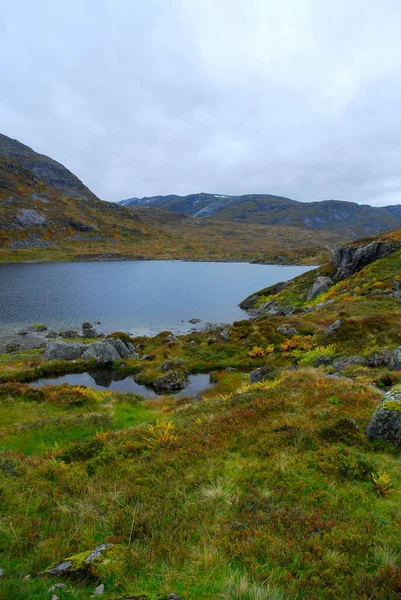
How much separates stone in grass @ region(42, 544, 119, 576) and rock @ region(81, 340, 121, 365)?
30033mm

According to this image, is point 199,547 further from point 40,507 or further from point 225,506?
point 40,507

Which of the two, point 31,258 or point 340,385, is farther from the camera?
point 31,258

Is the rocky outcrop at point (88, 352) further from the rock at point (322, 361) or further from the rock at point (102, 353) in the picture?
the rock at point (322, 361)

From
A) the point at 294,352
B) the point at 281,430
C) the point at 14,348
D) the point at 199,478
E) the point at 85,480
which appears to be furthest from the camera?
the point at 14,348

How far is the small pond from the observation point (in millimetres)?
29156

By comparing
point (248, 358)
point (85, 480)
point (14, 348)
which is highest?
point (85, 480)

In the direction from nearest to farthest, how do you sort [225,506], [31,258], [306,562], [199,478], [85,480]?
[306,562] → [225,506] → [199,478] → [85,480] → [31,258]

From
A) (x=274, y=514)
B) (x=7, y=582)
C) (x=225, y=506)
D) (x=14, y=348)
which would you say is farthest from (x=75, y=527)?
(x=14, y=348)

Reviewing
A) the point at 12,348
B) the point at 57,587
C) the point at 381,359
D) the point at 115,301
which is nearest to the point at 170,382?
the point at 381,359

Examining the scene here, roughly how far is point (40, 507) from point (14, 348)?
39653 millimetres

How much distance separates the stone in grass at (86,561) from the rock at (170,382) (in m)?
23.1

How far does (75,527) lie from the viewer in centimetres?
770

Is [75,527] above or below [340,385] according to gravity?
below

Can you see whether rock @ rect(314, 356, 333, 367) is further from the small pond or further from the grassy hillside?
the small pond
